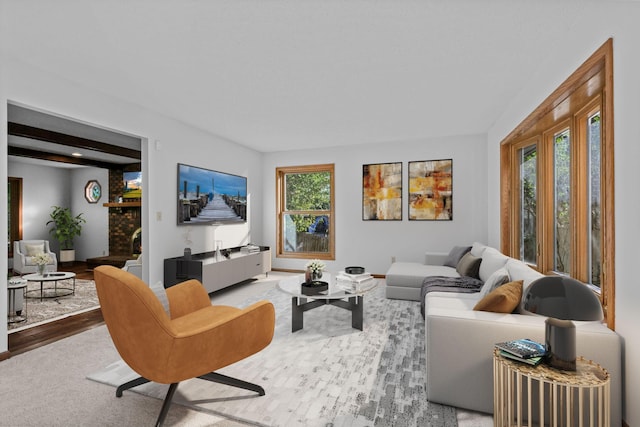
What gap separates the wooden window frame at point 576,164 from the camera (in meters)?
1.86

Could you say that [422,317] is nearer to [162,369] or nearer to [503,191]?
[503,191]

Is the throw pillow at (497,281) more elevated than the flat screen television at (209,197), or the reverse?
the flat screen television at (209,197)

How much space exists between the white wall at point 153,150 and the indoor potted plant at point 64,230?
14.7 ft

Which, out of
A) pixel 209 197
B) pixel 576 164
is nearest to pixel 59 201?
pixel 209 197

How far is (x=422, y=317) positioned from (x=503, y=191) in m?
2.15

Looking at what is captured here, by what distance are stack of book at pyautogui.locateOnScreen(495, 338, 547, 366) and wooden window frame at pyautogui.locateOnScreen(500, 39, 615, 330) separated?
0.54 meters

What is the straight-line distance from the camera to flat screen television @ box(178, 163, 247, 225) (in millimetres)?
4617

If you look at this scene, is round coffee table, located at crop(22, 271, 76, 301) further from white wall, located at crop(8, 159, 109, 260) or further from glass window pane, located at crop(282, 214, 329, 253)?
glass window pane, located at crop(282, 214, 329, 253)

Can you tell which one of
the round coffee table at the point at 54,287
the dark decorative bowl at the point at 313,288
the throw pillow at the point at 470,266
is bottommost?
the round coffee table at the point at 54,287

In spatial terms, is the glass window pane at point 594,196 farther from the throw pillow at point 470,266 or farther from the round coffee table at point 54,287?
the round coffee table at point 54,287

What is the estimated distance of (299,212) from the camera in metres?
6.61

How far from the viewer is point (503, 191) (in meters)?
4.39

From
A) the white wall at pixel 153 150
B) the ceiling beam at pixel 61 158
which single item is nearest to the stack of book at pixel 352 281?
the white wall at pixel 153 150

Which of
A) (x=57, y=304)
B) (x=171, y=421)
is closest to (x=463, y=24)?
(x=171, y=421)
